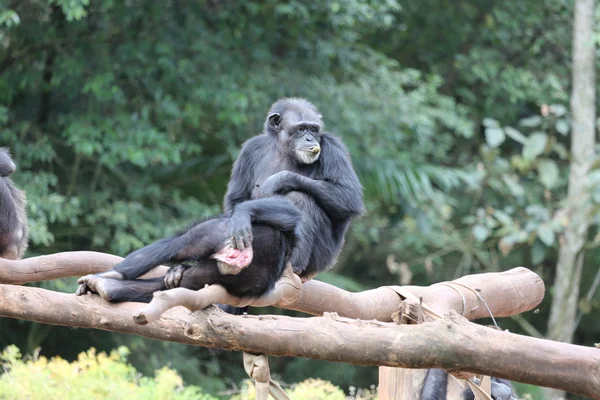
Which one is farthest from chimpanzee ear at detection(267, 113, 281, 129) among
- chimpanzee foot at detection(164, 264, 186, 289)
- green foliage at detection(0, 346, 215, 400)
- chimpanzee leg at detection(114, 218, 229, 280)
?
→ green foliage at detection(0, 346, 215, 400)

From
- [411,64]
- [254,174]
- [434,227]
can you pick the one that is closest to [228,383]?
[434,227]

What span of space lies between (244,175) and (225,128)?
18.5ft

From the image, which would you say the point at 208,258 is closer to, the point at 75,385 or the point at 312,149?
the point at 312,149

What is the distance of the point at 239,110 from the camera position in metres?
11.0

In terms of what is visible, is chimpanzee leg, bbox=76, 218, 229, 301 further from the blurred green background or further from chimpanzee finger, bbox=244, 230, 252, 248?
the blurred green background

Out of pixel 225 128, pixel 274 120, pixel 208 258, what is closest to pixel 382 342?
pixel 208 258

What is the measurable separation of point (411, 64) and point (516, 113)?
2122 millimetres

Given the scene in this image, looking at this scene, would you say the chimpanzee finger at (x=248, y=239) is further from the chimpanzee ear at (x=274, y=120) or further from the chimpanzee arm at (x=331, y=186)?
the chimpanzee ear at (x=274, y=120)

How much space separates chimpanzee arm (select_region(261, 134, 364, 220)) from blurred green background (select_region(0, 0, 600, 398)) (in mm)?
4306

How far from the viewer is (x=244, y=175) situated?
580 cm

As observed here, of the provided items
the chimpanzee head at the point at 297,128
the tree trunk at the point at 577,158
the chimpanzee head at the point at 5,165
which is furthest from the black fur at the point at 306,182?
the tree trunk at the point at 577,158

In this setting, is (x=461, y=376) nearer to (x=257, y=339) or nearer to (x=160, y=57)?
(x=257, y=339)

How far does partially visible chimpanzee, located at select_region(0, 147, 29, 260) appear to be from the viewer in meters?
5.91

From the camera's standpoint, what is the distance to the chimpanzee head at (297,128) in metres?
5.52
